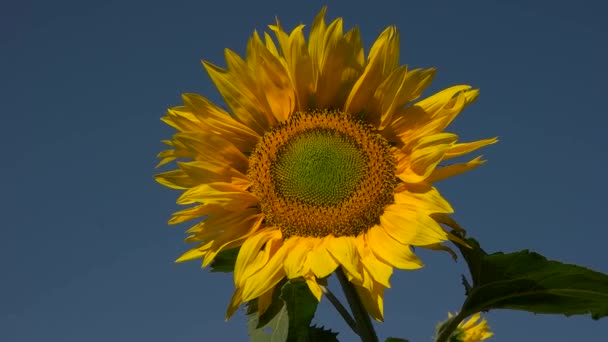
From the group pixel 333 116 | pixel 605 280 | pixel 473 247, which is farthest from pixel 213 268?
pixel 605 280

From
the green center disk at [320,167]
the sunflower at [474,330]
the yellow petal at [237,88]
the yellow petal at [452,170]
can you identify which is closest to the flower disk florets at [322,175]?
the green center disk at [320,167]

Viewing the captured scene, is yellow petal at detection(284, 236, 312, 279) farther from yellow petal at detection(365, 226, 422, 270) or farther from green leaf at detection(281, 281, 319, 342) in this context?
yellow petal at detection(365, 226, 422, 270)

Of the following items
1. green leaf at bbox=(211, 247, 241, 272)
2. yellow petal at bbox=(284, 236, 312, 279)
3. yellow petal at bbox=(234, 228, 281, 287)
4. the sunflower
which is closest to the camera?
yellow petal at bbox=(284, 236, 312, 279)

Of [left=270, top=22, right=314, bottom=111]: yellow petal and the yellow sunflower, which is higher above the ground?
[left=270, top=22, right=314, bottom=111]: yellow petal

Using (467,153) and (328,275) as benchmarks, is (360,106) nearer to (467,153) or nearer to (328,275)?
(467,153)

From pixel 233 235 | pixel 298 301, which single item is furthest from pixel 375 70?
pixel 298 301

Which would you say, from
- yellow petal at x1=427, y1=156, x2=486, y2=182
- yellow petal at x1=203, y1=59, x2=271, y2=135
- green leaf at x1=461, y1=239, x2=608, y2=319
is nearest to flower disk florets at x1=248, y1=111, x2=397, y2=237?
yellow petal at x1=203, y1=59, x2=271, y2=135

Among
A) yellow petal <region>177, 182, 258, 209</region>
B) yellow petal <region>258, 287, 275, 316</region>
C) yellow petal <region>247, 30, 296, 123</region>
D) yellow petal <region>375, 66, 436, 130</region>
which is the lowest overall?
yellow petal <region>258, 287, 275, 316</region>
